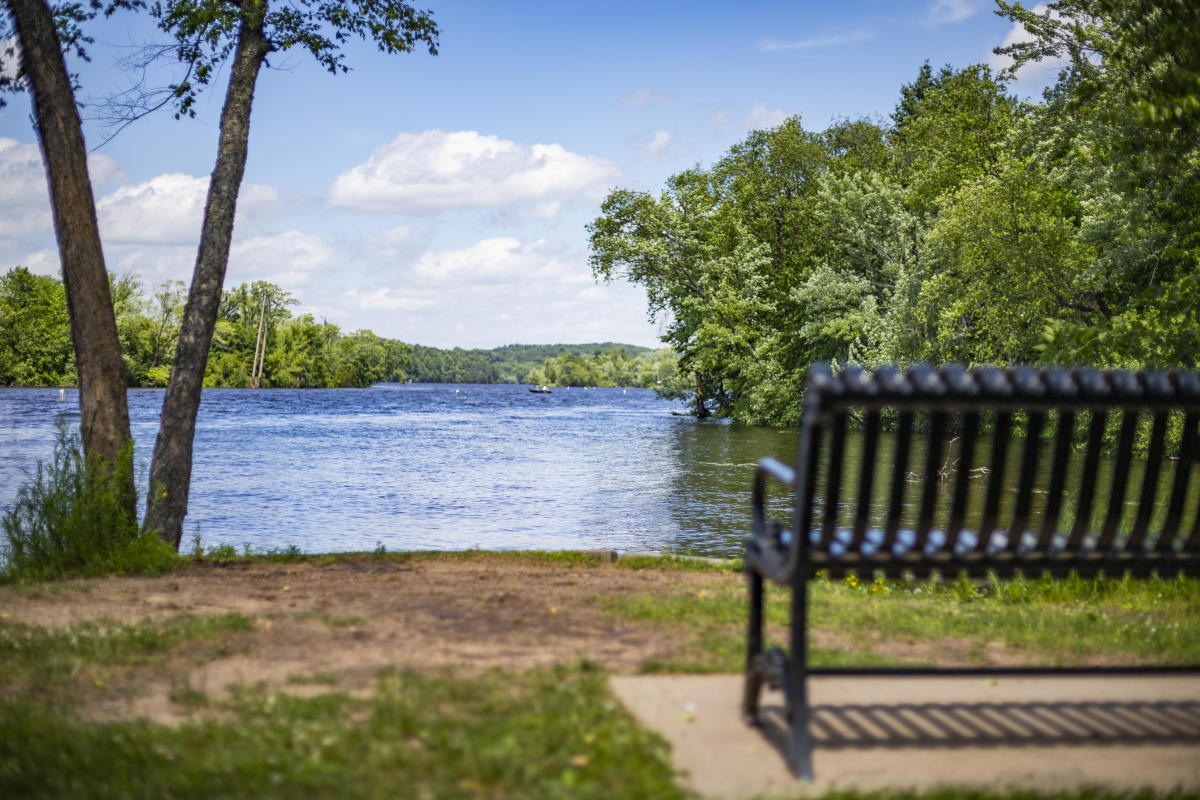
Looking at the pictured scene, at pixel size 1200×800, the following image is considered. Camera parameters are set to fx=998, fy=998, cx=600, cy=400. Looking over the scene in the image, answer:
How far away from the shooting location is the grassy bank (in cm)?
331

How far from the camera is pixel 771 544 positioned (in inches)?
150

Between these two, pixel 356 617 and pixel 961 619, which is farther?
pixel 961 619

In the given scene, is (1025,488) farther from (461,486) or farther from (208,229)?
(461,486)

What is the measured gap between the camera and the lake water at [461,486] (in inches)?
635

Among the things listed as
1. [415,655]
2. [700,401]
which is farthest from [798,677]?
[700,401]

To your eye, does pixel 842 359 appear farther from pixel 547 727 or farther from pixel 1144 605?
pixel 547 727

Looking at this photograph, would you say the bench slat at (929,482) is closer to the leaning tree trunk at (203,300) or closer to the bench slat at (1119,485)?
the bench slat at (1119,485)

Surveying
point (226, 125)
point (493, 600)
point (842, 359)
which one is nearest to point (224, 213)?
point (226, 125)

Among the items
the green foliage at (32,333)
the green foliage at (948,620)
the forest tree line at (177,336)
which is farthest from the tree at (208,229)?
the green foliage at (32,333)

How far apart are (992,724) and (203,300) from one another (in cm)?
768

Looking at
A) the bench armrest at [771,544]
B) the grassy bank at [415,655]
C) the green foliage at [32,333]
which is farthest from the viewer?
the green foliage at [32,333]

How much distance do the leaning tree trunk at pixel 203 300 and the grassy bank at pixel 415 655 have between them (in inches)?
39.0

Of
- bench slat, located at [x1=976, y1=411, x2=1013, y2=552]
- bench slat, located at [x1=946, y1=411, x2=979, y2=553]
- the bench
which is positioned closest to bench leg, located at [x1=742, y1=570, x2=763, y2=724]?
the bench

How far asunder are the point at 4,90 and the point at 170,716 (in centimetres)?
689
